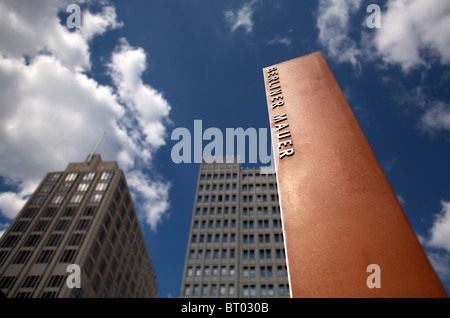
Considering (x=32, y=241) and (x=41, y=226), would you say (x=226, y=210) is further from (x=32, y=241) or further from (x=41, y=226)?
(x=32, y=241)

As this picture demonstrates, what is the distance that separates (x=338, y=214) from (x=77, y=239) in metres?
64.1

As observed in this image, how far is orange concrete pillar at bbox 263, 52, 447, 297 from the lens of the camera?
3.70 meters

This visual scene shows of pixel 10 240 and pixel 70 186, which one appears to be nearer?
pixel 10 240

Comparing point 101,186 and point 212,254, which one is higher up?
point 101,186

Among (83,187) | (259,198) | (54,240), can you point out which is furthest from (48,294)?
(259,198)

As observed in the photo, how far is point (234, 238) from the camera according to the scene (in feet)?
171

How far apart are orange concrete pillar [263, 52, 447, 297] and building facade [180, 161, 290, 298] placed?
141ft

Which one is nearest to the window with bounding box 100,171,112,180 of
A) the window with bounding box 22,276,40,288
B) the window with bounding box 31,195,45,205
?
the window with bounding box 31,195,45,205

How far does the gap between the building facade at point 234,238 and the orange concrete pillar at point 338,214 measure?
141 ft

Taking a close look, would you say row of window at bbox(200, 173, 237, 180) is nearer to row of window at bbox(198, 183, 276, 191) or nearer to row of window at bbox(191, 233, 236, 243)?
row of window at bbox(198, 183, 276, 191)

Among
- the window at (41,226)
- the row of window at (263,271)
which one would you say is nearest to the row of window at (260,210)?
the row of window at (263,271)

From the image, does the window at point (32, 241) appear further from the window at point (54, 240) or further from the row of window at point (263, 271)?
the row of window at point (263, 271)

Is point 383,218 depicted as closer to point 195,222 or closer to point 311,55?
point 311,55

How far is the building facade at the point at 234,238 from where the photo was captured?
4494cm
